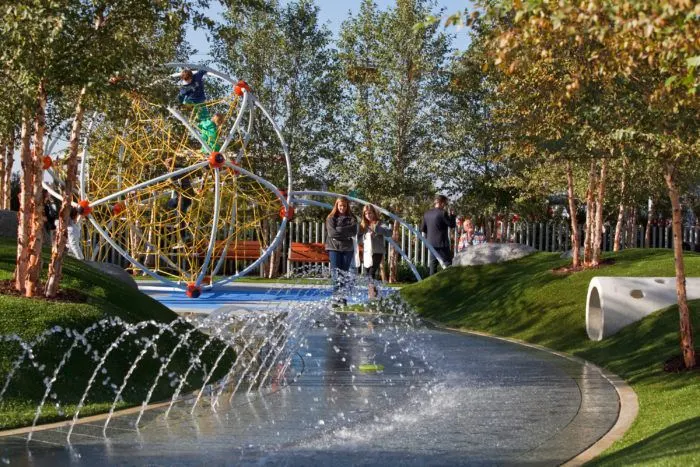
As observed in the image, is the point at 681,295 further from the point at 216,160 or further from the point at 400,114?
the point at 400,114

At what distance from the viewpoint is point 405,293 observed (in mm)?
20641

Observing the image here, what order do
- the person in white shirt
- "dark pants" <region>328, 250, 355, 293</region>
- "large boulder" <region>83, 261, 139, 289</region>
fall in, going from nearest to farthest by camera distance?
"large boulder" <region>83, 261, 139, 289</region> < "dark pants" <region>328, 250, 355, 293</region> < the person in white shirt

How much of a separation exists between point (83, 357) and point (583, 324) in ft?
24.3

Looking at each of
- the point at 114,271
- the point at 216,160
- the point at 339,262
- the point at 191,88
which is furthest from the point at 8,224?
the point at 339,262

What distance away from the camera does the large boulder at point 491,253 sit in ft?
66.1

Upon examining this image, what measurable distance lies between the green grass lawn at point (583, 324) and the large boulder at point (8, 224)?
734 cm

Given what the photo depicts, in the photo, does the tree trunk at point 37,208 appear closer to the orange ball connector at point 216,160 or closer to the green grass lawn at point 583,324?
the orange ball connector at point 216,160

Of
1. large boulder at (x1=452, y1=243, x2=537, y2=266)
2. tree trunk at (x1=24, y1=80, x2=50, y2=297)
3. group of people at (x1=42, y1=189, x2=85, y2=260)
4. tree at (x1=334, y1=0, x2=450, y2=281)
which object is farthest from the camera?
tree at (x1=334, y1=0, x2=450, y2=281)

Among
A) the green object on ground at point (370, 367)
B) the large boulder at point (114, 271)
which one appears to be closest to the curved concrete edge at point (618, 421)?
the green object on ground at point (370, 367)

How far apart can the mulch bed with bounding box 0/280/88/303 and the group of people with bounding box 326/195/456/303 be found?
25.3 ft

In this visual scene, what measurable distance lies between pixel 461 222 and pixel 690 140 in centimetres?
2180

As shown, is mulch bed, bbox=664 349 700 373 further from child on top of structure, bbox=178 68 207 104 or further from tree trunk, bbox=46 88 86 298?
child on top of structure, bbox=178 68 207 104

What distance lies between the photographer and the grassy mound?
8.59m

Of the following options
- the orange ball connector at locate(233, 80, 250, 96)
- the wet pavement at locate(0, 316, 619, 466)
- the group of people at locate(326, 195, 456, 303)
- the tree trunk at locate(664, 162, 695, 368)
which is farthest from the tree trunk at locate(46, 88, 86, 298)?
the group of people at locate(326, 195, 456, 303)
